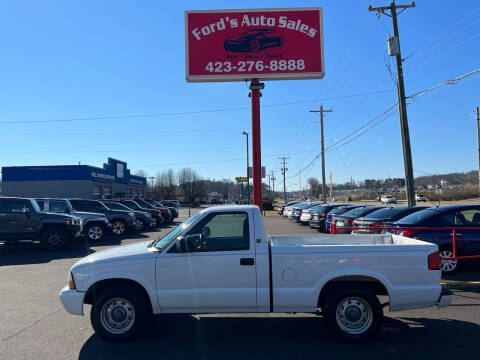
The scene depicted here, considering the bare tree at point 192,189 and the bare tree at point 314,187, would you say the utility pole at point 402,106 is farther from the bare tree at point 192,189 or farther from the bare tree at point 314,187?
the bare tree at point 314,187

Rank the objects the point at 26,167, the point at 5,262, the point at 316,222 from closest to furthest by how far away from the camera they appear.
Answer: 1. the point at 5,262
2. the point at 316,222
3. the point at 26,167

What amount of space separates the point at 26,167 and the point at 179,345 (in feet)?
151

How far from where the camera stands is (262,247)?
16.5ft

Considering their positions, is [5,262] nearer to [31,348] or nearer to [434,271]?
[31,348]

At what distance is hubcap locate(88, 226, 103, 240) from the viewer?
663 inches

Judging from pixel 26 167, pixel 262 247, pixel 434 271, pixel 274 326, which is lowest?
pixel 274 326

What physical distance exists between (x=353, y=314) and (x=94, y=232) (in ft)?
46.8

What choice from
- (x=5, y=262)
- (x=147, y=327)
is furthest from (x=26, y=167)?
(x=147, y=327)

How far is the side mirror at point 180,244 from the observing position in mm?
→ 5047

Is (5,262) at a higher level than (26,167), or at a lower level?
lower

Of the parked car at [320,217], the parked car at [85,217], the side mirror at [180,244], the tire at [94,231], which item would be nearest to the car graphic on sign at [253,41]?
the parked car at [320,217]

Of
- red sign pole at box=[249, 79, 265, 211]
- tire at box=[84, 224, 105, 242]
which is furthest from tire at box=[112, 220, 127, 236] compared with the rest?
red sign pole at box=[249, 79, 265, 211]

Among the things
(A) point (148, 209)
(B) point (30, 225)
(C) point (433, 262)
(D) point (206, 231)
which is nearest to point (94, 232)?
(B) point (30, 225)

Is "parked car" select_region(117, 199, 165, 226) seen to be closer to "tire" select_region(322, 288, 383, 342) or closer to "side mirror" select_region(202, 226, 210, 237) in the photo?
"side mirror" select_region(202, 226, 210, 237)
